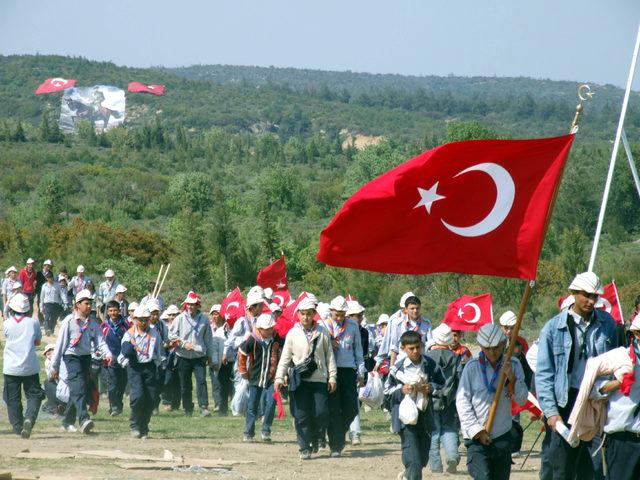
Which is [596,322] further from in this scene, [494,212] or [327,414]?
[327,414]

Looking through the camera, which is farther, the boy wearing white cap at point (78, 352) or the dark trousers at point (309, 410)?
the boy wearing white cap at point (78, 352)

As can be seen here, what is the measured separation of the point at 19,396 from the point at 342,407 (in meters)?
4.00

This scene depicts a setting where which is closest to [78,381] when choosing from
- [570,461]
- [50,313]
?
[570,461]

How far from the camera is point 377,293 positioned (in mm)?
45688

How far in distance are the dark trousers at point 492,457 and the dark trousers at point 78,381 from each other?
7.77 meters

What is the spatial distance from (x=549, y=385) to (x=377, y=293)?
120ft

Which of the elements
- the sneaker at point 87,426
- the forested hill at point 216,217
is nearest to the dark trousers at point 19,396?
the sneaker at point 87,426

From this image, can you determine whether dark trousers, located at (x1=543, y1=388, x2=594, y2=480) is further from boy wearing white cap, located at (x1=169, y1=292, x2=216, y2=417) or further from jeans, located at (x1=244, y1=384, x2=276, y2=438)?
boy wearing white cap, located at (x1=169, y1=292, x2=216, y2=417)

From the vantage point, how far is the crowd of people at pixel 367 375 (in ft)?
29.7

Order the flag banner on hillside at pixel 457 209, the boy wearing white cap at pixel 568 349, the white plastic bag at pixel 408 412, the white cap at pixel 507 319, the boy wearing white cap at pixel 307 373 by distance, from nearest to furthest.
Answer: the boy wearing white cap at pixel 568 349, the flag banner on hillside at pixel 457 209, the white plastic bag at pixel 408 412, the white cap at pixel 507 319, the boy wearing white cap at pixel 307 373

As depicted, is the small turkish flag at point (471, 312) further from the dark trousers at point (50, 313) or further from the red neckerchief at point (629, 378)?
the dark trousers at point (50, 313)

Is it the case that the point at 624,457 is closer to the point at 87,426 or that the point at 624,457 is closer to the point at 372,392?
the point at 372,392

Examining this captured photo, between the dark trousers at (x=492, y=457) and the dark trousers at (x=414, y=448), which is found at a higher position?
the dark trousers at (x=492, y=457)

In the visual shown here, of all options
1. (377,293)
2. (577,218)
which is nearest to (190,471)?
(377,293)
